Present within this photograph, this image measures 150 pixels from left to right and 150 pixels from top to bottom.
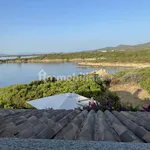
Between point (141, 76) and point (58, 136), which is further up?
point (58, 136)

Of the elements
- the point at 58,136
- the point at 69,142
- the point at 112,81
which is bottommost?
the point at 112,81

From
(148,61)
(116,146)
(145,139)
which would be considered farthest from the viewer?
(148,61)

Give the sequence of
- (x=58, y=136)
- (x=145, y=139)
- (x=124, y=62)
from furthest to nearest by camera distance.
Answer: (x=124, y=62) → (x=58, y=136) → (x=145, y=139)

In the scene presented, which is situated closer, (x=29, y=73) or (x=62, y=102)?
(x=62, y=102)

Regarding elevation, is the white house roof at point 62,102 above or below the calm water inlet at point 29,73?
above

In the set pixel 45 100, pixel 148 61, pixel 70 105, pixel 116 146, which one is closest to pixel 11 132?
pixel 116 146

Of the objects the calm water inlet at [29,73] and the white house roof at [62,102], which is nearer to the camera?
the white house roof at [62,102]

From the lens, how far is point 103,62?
156 feet

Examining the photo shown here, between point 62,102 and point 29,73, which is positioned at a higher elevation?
point 62,102

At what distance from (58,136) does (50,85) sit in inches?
554

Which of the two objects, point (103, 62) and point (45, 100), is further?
point (103, 62)

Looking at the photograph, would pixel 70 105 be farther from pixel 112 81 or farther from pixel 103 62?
pixel 103 62

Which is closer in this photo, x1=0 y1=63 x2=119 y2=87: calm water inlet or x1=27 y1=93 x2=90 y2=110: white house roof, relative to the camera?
x1=27 y1=93 x2=90 y2=110: white house roof

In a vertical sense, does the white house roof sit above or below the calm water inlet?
above
